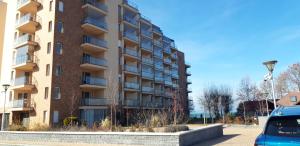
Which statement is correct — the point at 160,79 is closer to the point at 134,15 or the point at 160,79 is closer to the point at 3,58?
the point at 134,15

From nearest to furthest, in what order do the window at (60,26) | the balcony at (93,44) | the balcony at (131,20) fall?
the window at (60,26)
the balcony at (93,44)
the balcony at (131,20)

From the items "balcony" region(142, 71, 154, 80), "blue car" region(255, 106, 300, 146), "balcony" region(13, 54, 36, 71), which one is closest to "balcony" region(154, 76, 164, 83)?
"balcony" region(142, 71, 154, 80)

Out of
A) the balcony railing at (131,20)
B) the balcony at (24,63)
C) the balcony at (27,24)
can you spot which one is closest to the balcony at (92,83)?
the balcony at (24,63)

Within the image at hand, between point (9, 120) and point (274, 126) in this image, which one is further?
point (9, 120)

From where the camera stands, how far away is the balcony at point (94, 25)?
115ft

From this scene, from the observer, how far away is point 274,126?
5508 millimetres

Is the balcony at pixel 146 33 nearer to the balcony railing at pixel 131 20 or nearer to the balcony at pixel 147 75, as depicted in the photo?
the balcony railing at pixel 131 20

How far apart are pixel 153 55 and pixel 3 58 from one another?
2712 centimetres

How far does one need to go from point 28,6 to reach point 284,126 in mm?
36795

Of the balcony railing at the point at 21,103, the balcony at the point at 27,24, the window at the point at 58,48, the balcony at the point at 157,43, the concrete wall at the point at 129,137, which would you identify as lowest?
the concrete wall at the point at 129,137

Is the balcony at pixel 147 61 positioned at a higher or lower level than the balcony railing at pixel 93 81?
higher

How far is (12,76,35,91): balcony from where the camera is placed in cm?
3203

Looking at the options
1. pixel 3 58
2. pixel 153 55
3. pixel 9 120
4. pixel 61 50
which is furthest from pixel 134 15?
pixel 9 120

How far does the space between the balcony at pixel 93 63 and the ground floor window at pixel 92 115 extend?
583 cm
